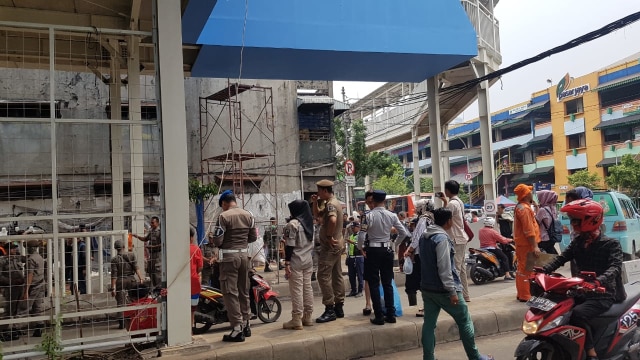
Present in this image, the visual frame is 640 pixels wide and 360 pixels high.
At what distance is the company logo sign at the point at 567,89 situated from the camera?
125 feet

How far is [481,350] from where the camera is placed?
18.9 feet

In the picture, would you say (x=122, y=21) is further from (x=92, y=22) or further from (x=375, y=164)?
(x=375, y=164)

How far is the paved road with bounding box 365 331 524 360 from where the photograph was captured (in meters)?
5.53

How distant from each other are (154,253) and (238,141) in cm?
1167

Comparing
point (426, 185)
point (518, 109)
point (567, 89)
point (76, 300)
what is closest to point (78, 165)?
point (76, 300)

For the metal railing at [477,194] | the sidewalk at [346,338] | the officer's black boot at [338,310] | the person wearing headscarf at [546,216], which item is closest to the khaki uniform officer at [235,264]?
the sidewalk at [346,338]

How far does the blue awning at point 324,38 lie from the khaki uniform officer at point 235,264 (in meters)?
4.07

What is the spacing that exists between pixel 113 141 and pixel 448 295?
6211 mm

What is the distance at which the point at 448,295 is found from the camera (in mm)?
4516

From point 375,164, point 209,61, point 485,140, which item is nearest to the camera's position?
point 209,61

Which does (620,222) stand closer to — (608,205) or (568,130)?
(608,205)

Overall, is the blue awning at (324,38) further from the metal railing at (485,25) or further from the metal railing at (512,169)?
the metal railing at (512,169)

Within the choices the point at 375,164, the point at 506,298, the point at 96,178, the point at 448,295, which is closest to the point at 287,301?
the point at 506,298

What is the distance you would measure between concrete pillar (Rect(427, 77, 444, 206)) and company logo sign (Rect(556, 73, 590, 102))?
31212 mm
